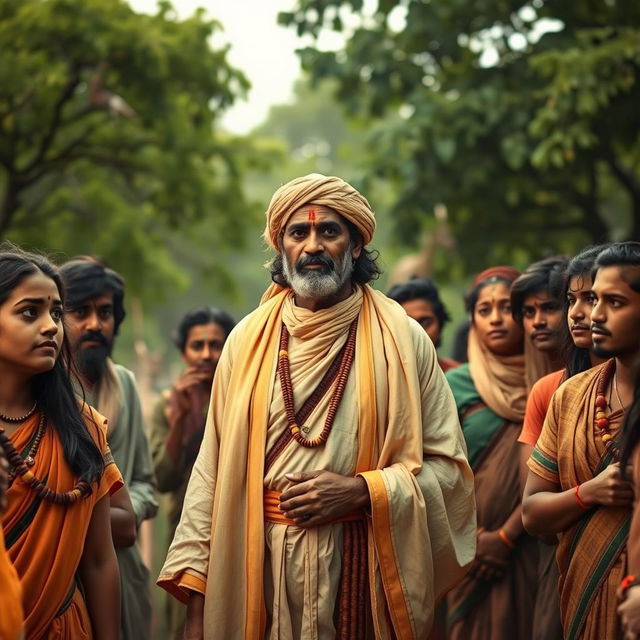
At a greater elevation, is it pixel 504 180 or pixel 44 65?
pixel 44 65

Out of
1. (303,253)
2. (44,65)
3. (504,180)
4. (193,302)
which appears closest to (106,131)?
(44,65)

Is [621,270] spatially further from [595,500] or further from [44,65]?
[44,65]

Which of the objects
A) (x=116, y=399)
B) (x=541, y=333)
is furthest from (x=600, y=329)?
(x=116, y=399)

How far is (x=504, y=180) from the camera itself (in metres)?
11.4

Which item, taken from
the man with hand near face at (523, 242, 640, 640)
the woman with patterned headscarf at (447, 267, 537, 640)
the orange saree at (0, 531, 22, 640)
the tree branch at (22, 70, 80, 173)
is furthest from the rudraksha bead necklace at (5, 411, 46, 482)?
the tree branch at (22, 70, 80, 173)

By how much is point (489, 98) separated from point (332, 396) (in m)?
6.38

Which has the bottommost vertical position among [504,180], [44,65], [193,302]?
[504,180]

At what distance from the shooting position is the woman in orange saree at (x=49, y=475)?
374 centimetres

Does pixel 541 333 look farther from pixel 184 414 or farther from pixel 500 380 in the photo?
pixel 184 414

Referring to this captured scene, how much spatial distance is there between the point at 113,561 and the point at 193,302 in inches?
1753

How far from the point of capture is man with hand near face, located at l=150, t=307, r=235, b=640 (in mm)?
6285

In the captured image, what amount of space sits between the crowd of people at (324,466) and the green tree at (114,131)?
7625 mm

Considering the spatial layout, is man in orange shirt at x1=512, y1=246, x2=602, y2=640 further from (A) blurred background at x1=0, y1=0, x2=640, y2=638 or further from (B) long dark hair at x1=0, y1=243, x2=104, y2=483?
(A) blurred background at x1=0, y1=0, x2=640, y2=638

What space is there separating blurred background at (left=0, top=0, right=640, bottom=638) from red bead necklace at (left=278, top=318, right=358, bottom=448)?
4971mm
